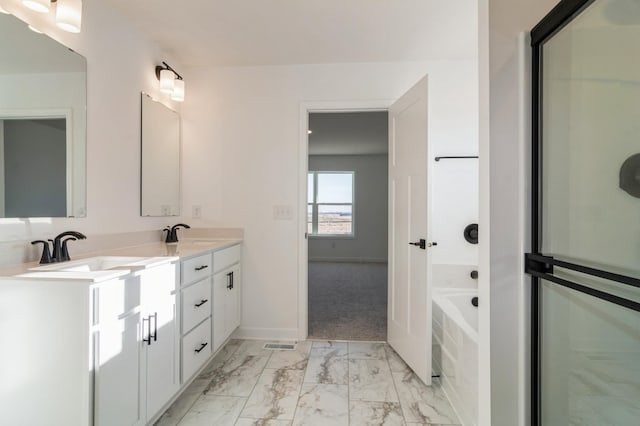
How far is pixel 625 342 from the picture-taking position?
721mm

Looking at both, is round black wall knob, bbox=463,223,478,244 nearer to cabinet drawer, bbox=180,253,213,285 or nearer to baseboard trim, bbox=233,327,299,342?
baseboard trim, bbox=233,327,299,342

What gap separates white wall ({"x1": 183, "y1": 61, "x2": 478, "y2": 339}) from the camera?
7.78 ft

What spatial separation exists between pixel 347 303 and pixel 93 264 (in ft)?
8.71

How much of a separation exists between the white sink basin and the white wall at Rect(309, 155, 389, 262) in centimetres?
497

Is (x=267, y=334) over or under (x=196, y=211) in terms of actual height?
under

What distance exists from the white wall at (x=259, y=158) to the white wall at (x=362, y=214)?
12.5ft

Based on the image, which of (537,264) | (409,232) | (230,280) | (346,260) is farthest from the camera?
(346,260)

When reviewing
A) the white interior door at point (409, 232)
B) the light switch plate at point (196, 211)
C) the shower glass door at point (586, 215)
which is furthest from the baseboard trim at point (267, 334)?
the shower glass door at point (586, 215)

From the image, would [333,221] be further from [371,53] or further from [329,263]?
[371,53]

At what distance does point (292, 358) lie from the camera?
6.79 feet

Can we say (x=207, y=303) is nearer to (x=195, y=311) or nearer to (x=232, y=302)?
(x=195, y=311)

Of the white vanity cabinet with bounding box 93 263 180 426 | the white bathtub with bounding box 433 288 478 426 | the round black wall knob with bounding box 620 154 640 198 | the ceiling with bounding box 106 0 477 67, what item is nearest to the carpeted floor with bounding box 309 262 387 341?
A: the white bathtub with bounding box 433 288 478 426

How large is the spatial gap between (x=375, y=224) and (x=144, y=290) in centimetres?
538

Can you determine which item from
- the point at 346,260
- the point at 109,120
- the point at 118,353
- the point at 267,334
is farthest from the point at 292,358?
the point at 346,260
